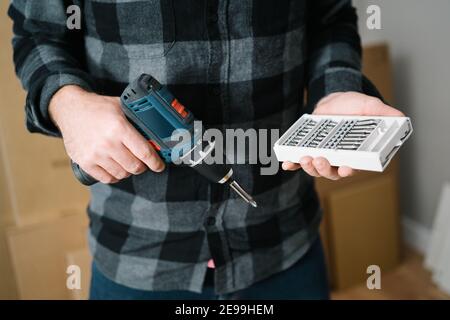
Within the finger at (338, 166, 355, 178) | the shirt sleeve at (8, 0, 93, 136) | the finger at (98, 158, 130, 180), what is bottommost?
the finger at (338, 166, 355, 178)

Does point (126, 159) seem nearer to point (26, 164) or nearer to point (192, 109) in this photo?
point (192, 109)

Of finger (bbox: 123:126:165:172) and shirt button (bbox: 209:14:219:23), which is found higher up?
shirt button (bbox: 209:14:219:23)

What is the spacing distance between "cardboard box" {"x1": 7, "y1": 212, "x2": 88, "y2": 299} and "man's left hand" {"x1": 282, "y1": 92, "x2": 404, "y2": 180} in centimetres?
105

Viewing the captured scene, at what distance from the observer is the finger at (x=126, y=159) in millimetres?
577

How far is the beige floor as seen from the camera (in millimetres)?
1730

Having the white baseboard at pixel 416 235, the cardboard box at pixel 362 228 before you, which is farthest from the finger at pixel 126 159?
the white baseboard at pixel 416 235

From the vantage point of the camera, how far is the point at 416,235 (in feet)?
6.47

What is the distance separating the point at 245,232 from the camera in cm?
74

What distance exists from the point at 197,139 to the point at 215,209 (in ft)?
0.43

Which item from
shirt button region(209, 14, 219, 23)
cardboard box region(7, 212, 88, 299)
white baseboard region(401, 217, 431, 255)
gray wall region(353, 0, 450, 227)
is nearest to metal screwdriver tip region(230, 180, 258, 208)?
shirt button region(209, 14, 219, 23)

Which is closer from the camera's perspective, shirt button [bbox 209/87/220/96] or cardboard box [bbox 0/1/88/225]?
shirt button [bbox 209/87/220/96]

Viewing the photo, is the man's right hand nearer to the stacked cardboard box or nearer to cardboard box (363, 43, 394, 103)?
the stacked cardboard box
